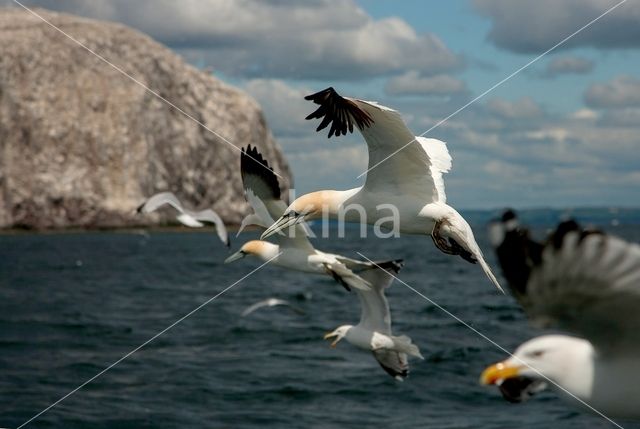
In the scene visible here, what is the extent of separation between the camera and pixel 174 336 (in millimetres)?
27484

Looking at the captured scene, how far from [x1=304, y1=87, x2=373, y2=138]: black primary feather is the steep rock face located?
93.6m

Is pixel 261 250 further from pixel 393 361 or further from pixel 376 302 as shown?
pixel 393 361

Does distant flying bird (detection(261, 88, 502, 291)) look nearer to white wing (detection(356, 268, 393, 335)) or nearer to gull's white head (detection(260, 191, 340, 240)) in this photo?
gull's white head (detection(260, 191, 340, 240))

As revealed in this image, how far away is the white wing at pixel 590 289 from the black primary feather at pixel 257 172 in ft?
25.4

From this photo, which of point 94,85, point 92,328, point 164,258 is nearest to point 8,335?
point 92,328

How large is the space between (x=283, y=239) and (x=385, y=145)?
159 inches

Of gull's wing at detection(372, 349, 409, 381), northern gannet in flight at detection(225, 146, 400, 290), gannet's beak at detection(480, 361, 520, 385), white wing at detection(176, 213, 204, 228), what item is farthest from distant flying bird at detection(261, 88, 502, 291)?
white wing at detection(176, 213, 204, 228)

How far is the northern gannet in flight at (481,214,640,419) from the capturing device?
461cm

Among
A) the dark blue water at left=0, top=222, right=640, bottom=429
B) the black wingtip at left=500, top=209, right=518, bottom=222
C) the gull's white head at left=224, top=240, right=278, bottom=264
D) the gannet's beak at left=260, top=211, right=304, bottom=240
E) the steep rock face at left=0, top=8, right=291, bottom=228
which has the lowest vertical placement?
the dark blue water at left=0, top=222, right=640, bottom=429

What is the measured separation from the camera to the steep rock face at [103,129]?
104 metres

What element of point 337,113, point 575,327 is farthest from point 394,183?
point 575,327

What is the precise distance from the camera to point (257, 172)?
513 inches

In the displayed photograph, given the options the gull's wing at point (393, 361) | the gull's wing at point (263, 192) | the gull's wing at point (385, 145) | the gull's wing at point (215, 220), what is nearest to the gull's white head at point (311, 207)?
the gull's wing at point (385, 145)

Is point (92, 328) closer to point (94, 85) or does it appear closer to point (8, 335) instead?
point (8, 335)
